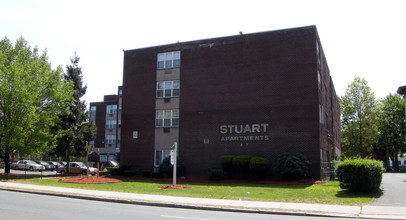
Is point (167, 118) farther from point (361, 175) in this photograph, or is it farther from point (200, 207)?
point (200, 207)

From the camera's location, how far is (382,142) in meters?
70.4

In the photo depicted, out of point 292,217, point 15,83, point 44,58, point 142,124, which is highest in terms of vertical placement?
point 44,58

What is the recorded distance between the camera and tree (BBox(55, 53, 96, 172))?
39062 mm

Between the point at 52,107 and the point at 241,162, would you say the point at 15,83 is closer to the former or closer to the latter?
the point at 52,107

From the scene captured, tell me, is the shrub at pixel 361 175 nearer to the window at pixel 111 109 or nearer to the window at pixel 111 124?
the window at pixel 111 124

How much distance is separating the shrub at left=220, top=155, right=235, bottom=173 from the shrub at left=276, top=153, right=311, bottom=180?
392 centimetres

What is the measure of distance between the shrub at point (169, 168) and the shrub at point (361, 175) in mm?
15102

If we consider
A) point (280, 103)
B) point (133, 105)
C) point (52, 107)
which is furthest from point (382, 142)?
point (52, 107)

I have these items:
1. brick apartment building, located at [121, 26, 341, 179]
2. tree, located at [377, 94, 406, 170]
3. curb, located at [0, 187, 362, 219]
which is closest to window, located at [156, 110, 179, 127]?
brick apartment building, located at [121, 26, 341, 179]

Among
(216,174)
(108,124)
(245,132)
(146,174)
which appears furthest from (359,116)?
(108,124)

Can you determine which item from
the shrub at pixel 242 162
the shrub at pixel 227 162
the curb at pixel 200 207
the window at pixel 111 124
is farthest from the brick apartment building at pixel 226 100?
the window at pixel 111 124

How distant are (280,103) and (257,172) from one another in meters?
5.99

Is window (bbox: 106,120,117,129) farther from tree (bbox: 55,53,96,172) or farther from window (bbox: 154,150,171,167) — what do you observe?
window (bbox: 154,150,171,167)

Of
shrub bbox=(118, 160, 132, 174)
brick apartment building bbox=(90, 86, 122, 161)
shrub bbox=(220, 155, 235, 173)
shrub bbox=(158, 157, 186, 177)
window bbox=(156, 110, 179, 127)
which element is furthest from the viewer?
brick apartment building bbox=(90, 86, 122, 161)
